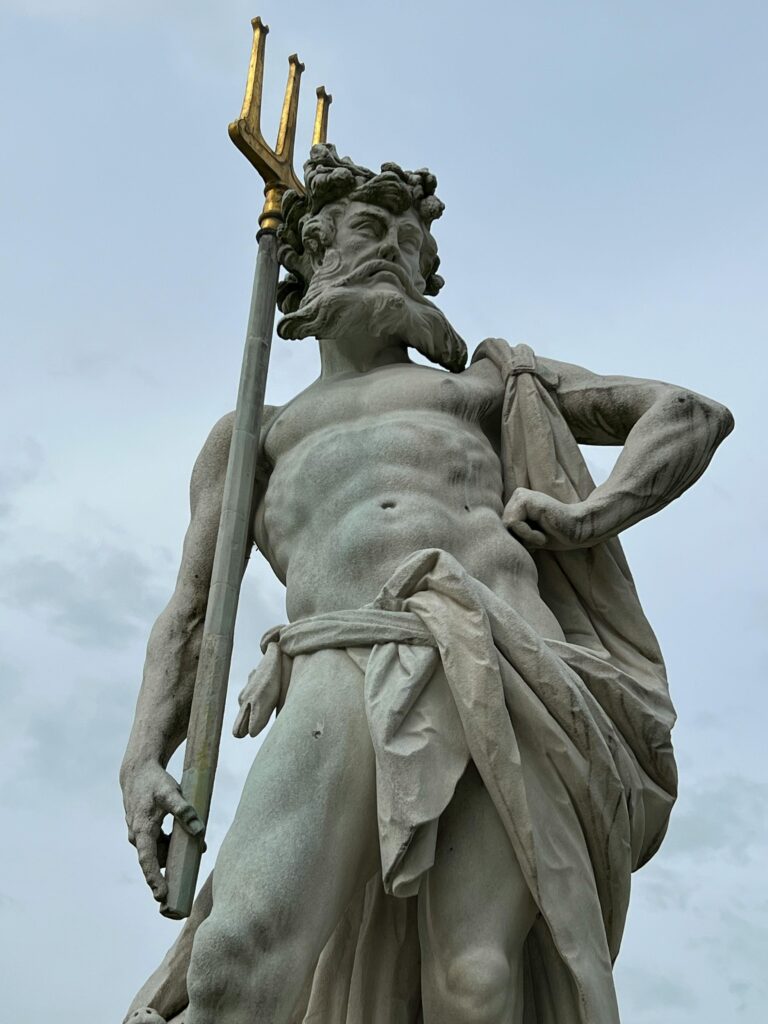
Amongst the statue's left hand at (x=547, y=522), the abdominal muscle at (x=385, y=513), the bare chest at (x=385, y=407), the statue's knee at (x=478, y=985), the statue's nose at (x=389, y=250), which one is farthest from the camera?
the statue's nose at (x=389, y=250)

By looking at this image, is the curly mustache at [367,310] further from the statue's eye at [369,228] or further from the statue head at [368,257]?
the statue's eye at [369,228]

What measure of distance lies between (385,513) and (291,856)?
1.72 meters

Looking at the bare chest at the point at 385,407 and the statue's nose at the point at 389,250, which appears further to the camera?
the statue's nose at the point at 389,250

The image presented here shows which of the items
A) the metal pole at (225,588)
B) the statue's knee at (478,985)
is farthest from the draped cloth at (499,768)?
the metal pole at (225,588)

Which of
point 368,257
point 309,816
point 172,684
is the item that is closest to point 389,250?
point 368,257

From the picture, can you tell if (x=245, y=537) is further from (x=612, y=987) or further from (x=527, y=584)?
(x=612, y=987)

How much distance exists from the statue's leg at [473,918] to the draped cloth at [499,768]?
9 cm

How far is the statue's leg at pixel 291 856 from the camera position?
6082 millimetres

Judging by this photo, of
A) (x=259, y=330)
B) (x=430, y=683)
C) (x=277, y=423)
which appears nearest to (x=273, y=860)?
(x=430, y=683)

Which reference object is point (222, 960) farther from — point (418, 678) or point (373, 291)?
point (373, 291)

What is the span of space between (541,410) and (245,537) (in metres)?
1.51

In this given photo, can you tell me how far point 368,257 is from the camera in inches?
330

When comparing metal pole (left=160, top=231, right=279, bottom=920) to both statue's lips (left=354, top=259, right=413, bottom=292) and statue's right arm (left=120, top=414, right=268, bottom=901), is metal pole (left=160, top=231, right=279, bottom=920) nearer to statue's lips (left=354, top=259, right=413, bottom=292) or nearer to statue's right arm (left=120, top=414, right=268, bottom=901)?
statue's right arm (left=120, top=414, right=268, bottom=901)

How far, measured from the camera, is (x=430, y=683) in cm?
675
